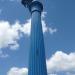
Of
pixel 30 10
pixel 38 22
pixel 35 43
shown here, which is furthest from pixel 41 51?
pixel 30 10

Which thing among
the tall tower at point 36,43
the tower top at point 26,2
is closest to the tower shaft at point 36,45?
the tall tower at point 36,43

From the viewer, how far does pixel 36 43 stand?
3466cm

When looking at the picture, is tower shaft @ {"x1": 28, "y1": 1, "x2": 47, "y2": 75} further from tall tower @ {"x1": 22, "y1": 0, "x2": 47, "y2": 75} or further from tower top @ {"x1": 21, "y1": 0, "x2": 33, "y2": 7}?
tower top @ {"x1": 21, "y1": 0, "x2": 33, "y2": 7}

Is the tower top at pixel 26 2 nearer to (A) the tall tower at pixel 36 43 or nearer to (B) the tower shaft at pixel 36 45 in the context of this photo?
(A) the tall tower at pixel 36 43

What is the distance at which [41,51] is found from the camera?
34438 mm

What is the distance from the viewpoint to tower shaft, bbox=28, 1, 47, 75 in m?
33.3

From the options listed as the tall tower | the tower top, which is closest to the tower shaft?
the tall tower

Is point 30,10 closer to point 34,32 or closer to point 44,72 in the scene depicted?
point 34,32

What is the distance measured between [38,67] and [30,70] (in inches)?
44.3

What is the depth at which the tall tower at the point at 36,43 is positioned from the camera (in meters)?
33.3

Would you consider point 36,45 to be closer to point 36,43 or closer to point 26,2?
point 36,43

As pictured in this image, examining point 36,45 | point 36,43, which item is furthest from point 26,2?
point 36,45

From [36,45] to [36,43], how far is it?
0.30 m

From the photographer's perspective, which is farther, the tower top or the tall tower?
the tower top
